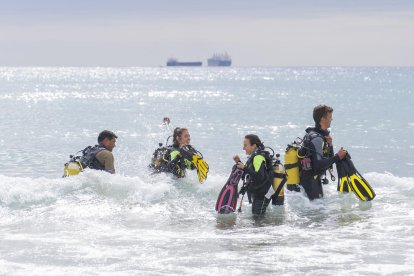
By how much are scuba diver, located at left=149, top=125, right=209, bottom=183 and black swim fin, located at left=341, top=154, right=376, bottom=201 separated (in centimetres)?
271

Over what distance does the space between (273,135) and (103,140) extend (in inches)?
1016

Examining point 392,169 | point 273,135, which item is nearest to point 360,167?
point 392,169

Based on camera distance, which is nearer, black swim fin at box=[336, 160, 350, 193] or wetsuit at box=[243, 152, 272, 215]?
wetsuit at box=[243, 152, 272, 215]

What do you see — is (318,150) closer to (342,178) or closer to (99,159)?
(342,178)

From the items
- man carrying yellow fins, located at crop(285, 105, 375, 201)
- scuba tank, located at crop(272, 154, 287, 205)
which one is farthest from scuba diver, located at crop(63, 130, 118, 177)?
man carrying yellow fins, located at crop(285, 105, 375, 201)

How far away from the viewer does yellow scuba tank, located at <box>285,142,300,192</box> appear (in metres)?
11.6

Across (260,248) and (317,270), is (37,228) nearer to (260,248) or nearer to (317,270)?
(260,248)

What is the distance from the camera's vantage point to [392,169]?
2308 centimetres

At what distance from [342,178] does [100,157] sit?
14.1 ft

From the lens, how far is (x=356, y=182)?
39.0ft

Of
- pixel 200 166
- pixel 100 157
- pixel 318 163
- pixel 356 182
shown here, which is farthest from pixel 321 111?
pixel 100 157

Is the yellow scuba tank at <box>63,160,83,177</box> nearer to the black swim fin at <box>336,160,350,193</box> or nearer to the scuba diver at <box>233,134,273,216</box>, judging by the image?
the scuba diver at <box>233,134,273,216</box>

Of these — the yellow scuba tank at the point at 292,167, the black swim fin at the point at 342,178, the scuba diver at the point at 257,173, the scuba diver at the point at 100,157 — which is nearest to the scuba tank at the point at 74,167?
the scuba diver at the point at 100,157

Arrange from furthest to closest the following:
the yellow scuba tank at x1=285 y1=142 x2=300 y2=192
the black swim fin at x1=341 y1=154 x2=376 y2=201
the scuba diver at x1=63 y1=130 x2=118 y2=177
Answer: the scuba diver at x1=63 y1=130 x2=118 y2=177 < the black swim fin at x1=341 y1=154 x2=376 y2=201 < the yellow scuba tank at x1=285 y1=142 x2=300 y2=192
